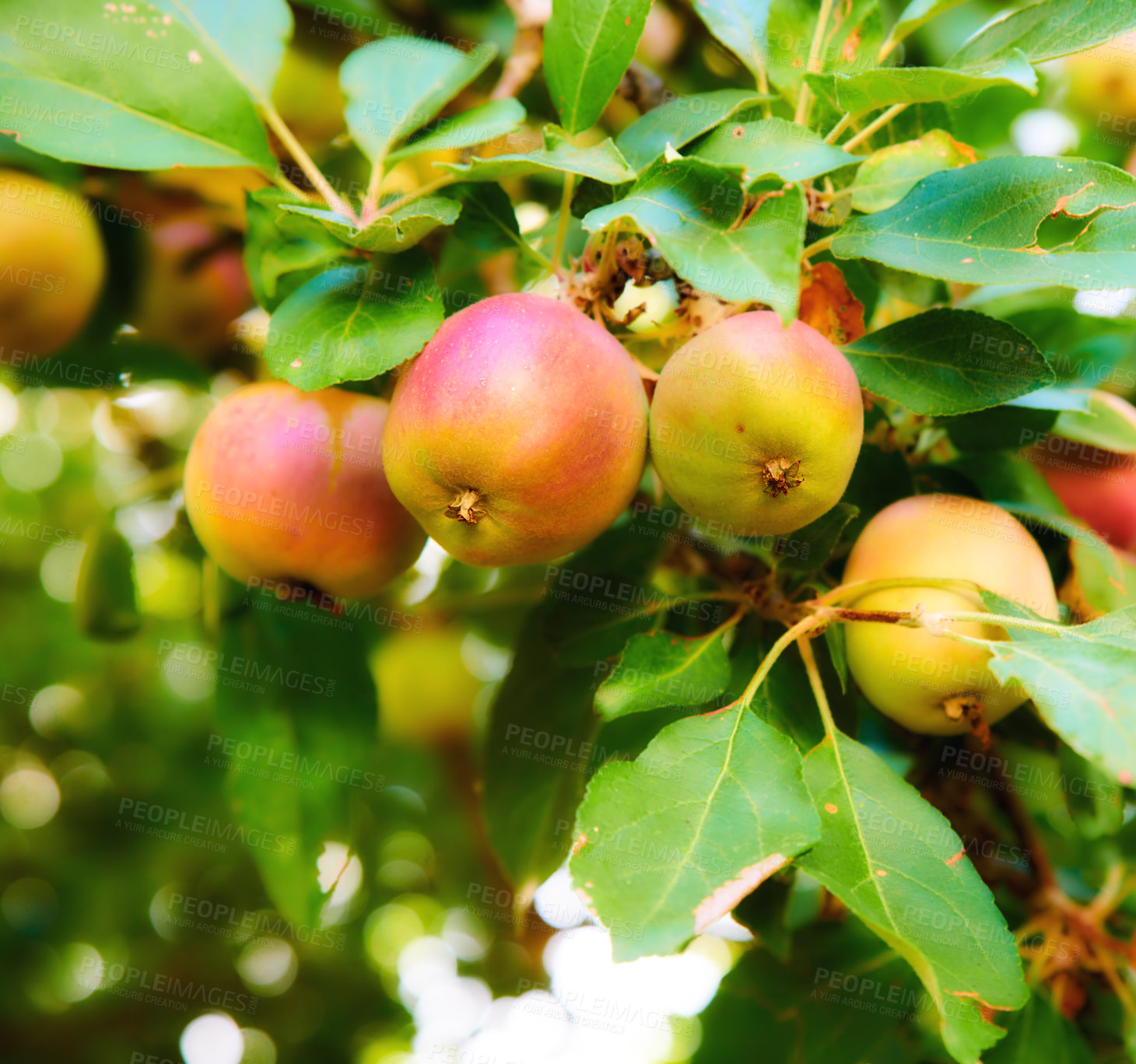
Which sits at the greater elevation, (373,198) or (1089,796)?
(373,198)

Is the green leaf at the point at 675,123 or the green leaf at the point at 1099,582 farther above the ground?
the green leaf at the point at 675,123

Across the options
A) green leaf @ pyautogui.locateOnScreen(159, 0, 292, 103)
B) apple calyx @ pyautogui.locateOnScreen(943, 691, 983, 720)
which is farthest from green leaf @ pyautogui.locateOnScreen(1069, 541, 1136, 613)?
green leaf @ pyautogui.locateOnScreen(159, 0, 292, 103)

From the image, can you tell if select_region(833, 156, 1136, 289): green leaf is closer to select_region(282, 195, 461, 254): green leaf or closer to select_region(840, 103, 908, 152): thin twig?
select_region(840, 103, 908, 152): thin twig

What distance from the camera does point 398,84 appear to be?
0.96 metres

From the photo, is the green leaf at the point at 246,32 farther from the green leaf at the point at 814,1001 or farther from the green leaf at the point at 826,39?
the green leaf at the point at 814,1001

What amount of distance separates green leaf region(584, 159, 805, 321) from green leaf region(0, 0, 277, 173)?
1.48 ft

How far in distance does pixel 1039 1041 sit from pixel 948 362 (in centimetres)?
91

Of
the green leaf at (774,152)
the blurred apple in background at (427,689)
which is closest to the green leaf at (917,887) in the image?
the green leaf at (774,152)

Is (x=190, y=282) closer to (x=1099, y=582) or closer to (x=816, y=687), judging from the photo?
(x=816, y=687)

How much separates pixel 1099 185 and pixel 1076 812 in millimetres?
694

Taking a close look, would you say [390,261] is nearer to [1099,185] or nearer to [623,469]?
[623,469]

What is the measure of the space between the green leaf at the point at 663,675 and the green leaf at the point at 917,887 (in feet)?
0.37

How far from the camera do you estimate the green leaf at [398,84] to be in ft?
3.11

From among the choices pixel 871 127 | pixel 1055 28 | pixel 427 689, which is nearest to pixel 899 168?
pixel 871 127
